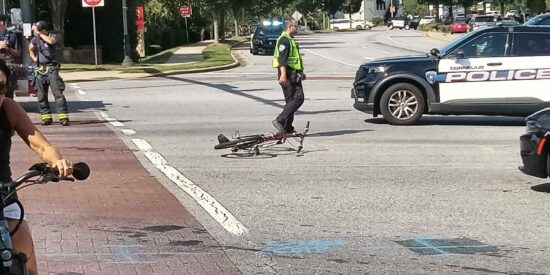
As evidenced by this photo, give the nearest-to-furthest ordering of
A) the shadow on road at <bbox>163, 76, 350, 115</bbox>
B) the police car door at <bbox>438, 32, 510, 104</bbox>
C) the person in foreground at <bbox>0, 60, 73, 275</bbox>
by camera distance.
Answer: the person in foreground at <bbox>0, 60, 73, 275</bbox> < the police car door at <bbox>438, 32, 510, 104</bbox> < the shadow on road at <bbox>163, 76, 350, 115</bbox>

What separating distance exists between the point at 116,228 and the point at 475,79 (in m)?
8.53

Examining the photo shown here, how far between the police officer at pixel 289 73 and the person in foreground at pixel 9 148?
301 inches

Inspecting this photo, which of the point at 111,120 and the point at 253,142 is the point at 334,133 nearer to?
the point at 253,142

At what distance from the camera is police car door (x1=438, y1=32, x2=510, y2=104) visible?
45.1 ft

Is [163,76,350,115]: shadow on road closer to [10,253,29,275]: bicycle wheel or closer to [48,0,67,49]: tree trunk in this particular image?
[48,0,67,49]: tree trunk

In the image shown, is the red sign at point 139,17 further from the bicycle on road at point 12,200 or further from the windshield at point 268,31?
the bicycle on road at point 12,200

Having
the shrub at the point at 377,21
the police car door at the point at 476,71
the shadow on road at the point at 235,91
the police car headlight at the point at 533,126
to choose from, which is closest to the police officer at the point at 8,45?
the shadow on road at the point at 235,91

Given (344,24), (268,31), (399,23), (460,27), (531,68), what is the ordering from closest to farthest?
(531,68), (268,31), (460,27), (399,23), (344,24)

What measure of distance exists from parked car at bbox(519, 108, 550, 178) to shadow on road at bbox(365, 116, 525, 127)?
5.85 metres

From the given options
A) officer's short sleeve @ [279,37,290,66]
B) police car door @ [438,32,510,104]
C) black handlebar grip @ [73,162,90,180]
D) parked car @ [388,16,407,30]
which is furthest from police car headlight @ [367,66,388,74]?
parked car @ [388,16,407,30]

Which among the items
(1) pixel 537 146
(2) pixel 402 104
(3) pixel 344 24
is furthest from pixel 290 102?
(3) pixel 344 24

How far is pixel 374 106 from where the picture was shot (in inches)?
554

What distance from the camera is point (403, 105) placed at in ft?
46.0

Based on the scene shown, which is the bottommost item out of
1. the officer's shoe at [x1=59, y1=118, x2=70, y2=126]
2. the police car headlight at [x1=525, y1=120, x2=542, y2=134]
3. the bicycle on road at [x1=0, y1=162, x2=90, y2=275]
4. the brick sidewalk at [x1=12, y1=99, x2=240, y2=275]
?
the brick sidewalk at [x1=12, y1=99, x2=240, y2=275]
